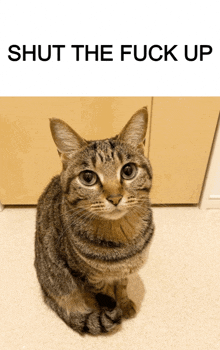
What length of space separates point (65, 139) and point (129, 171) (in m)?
0.22

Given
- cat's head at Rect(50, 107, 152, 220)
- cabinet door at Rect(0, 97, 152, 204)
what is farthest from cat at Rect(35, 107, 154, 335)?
cabinet door at Rect(0, 97, 152, 204)

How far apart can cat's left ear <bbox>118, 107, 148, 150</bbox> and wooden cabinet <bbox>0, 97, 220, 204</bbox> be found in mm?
392

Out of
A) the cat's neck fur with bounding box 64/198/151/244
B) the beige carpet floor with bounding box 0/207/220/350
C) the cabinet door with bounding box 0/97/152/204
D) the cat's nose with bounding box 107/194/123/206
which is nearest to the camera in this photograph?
the cat's nose with bounding box 107/194/123/206

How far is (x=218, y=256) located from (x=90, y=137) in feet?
2.80

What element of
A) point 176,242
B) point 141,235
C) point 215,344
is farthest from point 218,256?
point 141,235

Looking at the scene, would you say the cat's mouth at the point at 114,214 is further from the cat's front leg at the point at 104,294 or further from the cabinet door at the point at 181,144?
the cabinet door at the point at 181,144

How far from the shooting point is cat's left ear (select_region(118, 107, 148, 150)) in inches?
33.8

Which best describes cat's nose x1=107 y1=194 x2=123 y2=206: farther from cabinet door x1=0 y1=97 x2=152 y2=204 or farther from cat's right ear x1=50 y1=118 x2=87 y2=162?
cabinet door x1=0 y1=97 x2=152 y2=204

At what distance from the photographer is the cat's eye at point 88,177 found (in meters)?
0.84

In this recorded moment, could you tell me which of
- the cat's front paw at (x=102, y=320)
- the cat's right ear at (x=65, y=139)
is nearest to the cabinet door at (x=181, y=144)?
the cat's right ear at (x=65, y=139)

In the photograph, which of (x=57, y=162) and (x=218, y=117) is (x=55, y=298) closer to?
(x=57, y=162)

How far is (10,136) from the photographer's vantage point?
136cm

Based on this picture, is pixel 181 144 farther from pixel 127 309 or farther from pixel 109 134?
pixel 127 309

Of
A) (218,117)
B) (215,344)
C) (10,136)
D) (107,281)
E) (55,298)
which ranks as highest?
(218,117)
